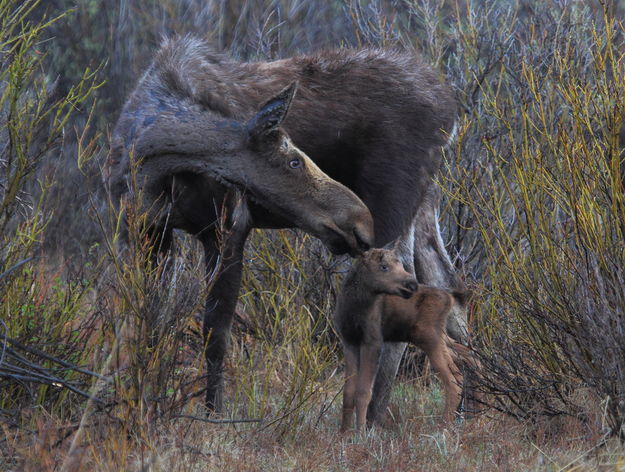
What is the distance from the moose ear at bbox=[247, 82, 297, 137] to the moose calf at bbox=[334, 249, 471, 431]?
3.21 ft

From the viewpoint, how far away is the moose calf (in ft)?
19.6

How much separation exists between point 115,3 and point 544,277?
31.6 feet

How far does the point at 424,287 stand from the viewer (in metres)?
6.65

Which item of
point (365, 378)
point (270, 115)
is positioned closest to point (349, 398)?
point (365, 378)

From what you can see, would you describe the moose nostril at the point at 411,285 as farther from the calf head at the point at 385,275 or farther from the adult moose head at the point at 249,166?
the adult moose head at the point at 249,166

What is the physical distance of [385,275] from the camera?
19.9 feet

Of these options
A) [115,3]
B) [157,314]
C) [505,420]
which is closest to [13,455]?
[157,314]

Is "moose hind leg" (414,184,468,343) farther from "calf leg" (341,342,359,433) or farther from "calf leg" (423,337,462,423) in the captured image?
"calf leg" (341,342,359,433)

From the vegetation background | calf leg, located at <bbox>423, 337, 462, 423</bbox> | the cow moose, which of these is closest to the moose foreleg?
the cow moose

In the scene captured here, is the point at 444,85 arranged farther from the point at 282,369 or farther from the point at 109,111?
the point at 109,111

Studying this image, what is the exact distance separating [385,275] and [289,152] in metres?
0.93

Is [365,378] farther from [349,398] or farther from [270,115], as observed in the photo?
[270,115]

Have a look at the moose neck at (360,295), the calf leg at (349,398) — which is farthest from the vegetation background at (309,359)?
the moose neck at (360,295)

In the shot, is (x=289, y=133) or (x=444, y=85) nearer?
(x=289, y=133)
